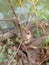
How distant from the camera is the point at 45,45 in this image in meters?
2.31

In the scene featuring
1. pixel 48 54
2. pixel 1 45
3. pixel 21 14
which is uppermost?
pixel 21 14

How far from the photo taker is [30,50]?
2289 mm

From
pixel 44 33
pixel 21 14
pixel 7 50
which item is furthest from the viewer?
pixel 21 14

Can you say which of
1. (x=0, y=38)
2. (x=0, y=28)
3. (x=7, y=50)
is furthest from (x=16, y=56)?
(x=0, y=28)

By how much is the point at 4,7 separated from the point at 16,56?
1.13m

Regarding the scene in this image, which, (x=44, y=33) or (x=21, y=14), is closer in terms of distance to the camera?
(x=44, y=33)

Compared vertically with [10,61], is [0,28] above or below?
above

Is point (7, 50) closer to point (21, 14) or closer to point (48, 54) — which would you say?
point (48, 54)

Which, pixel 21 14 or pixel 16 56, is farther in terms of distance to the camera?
pixel 21 14

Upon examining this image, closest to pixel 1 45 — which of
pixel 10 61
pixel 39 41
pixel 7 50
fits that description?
pixel 7 50

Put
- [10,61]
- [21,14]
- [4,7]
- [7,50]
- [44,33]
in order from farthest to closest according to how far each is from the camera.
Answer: [4,7] → [21,14] → [44,33] → [7,50] → [10,61]

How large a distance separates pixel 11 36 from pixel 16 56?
0.25 m

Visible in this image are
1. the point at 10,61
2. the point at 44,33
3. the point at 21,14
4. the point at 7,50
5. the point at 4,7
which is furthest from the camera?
the point at 4,7

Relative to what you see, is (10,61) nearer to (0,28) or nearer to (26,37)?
(26,37)
